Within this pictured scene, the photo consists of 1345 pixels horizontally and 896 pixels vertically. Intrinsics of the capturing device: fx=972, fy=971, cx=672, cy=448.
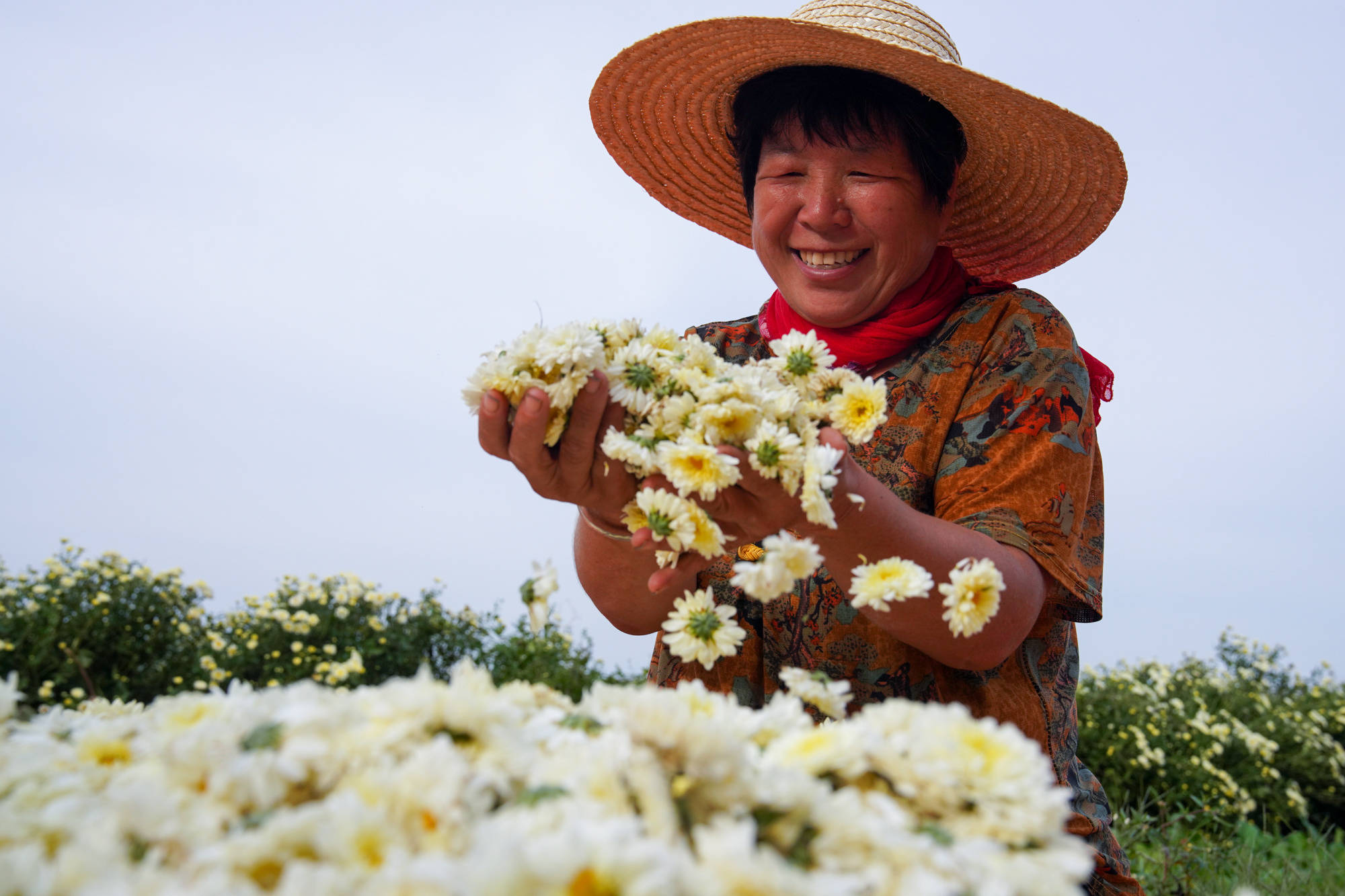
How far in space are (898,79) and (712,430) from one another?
1405 mm

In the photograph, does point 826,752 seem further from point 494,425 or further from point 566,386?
point 494,425

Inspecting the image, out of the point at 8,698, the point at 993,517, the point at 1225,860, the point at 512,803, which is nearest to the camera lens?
the point at 512,803

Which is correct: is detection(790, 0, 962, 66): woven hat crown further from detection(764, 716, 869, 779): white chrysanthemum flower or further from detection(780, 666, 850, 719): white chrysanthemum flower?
detection(764, 716, 869, 779): white chrysanthemum flower

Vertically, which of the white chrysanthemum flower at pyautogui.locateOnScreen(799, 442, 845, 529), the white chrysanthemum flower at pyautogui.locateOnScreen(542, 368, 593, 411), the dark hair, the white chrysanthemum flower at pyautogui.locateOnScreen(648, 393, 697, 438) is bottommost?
the white chrysanthemum flower at pyautogui.locateOnScreen(799, 442, 845, 529)

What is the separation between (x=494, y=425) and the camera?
1576mm

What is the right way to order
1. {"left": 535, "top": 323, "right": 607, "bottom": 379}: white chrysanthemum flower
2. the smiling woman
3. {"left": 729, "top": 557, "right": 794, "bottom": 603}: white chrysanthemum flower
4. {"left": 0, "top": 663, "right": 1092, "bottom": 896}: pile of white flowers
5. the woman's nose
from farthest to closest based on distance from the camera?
the woman's nose < the smiling woman < {"left": 535, "top": 323, "right": 607, "bottom": 379}: white chrysanthemum flower < {"left": 729, "top": 557, "right": 794, "bottom": 603}: white chrysanthemum flower < {"left": 0, "top": 663, "right": 1092, "bottom": 896}: pile of white flowers

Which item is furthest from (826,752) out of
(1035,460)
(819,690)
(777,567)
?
(1035,460)

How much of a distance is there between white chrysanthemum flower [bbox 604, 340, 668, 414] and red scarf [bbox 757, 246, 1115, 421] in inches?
41.6

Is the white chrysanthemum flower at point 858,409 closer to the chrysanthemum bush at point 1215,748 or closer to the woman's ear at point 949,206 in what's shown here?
the woman's ear at point 949,206

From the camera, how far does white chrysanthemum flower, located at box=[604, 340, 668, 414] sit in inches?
60.4

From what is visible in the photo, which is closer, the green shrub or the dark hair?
the dark hair

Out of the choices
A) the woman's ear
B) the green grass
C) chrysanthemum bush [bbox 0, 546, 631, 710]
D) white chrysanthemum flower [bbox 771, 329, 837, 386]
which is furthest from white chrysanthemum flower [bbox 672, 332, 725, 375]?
chrysanthemum bush [bbox 0, 546, 631, 710]

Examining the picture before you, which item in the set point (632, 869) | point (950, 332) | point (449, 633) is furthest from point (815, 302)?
point (449, 633)

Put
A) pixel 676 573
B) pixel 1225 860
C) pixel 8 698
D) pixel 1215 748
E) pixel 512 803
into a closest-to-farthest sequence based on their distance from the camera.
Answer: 1. pixel 512 803
2. pixel 8 698
3. pixel 676 573
4. pixel 1225 860
5. pixel 1215 748
